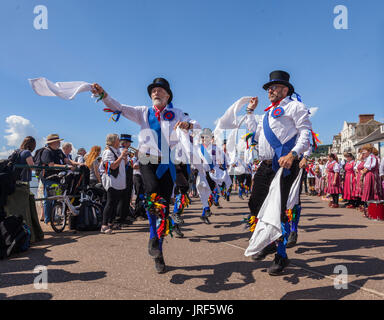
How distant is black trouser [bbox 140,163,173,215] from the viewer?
11.3ft

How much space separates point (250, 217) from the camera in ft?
11.5

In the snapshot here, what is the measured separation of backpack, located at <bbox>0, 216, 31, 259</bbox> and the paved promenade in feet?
0.57

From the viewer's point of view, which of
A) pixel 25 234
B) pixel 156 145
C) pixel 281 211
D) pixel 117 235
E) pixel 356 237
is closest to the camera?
pixel 281 211

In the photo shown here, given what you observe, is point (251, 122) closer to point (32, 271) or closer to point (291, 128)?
point (291, 128)

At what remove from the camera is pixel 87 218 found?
5.90m

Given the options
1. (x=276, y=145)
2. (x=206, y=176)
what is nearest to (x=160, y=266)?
(x=276, y=145)

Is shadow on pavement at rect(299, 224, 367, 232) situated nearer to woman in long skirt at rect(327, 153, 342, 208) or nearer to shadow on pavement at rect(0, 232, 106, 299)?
woman in long skirt at rect(327, 153, 342, 208)

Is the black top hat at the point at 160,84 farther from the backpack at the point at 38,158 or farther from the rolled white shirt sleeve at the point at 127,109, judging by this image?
the backpack at the point at 38,158

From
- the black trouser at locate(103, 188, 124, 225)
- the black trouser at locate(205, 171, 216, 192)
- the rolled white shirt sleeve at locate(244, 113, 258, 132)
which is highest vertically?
the rolled white shirt sleeve at locate(244, 113, 258, 132)

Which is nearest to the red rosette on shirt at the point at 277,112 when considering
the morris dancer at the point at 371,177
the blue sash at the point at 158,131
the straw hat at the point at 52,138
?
the blue sash at the point at 158,131

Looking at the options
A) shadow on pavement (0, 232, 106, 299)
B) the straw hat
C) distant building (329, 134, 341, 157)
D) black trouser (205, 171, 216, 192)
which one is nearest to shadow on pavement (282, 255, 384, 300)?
shadow on pavement (0, 232, 106, 299)
